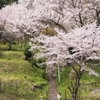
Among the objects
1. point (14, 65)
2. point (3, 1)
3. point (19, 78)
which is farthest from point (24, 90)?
point (3, 1)

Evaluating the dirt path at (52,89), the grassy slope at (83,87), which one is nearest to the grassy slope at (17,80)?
the dirt path at (52,89)

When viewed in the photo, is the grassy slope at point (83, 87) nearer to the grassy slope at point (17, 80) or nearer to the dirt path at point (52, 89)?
the dirt path at point (52, 89)

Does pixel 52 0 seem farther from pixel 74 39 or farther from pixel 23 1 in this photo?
pixel 23 1

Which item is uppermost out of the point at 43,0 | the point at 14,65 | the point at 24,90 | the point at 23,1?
the point at 23,1

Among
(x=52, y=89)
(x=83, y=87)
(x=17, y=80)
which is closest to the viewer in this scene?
(x=83, y=87)

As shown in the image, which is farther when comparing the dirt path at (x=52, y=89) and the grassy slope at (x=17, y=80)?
the dirt path at (x=52, y=89)

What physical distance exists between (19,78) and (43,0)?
10.8m

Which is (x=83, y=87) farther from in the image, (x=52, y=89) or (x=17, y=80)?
(x=17, y=80)

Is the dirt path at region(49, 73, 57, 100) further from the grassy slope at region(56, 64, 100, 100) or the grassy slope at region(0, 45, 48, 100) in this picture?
the grassy slope at region(0, 45, 48, 100)

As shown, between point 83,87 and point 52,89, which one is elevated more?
point 83,87

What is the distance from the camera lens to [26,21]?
17.8 m

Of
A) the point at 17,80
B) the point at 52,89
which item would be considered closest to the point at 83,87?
the point at 52,89

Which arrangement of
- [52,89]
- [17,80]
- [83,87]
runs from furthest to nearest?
1. [52,89]
2. [17,80]
3. [83,87]

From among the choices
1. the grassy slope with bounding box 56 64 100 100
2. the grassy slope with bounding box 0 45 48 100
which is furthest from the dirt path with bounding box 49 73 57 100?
the grassy slope with bounding box 0 45 48 100
